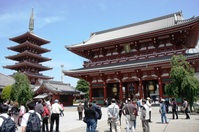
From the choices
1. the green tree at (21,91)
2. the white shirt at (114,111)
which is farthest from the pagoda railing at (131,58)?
the white shirt at (114,111)

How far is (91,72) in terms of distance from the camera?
2722 centimetres

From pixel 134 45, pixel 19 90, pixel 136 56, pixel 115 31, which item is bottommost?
pixel 19 90

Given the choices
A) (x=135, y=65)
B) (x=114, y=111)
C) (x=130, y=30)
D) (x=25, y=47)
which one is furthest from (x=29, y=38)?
(x=114, y=111)

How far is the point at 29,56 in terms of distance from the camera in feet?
155

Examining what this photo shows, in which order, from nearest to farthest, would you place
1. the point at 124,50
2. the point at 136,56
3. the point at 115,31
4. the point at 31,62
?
the point at 136,56, the point at 124,50, the point at 115,31, the point at 31,62

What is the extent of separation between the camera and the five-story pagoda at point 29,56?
1817 inches

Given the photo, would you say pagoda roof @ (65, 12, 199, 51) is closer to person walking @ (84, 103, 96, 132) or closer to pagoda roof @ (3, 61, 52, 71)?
pagoda roof @ (3, 61, 52, 71)

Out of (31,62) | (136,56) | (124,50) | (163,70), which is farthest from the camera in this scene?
(31,62)

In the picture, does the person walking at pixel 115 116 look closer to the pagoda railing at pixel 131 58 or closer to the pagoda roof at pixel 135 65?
the pagoda roof at pixel 135 65

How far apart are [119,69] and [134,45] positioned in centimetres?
505

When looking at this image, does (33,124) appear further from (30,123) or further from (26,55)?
(26,55)

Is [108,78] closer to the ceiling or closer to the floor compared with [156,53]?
closer to the floor

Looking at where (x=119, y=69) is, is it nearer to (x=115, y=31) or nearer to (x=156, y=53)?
(x=156, y=53)

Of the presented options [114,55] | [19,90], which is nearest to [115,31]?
[114,55]
